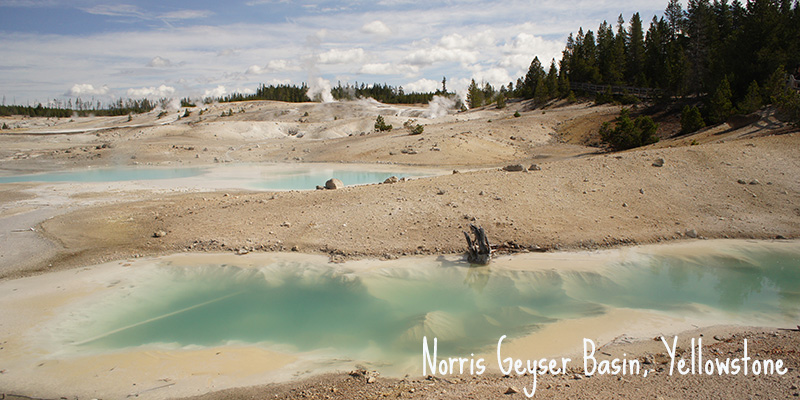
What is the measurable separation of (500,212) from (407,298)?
491 cm

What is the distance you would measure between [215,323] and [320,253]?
3.49 meters

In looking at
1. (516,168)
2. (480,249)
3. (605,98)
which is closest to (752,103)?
(516,168)

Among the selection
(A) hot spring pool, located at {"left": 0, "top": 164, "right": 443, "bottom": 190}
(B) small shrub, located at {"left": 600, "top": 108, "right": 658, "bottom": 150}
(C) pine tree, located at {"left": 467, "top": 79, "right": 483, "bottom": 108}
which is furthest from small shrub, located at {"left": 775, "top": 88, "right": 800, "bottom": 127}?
(C) pine tree, located at {"left": 467, "top": 79, "right": 483, "bottom": 108}

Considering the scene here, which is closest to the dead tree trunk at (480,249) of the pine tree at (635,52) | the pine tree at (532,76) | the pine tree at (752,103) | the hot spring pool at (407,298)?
→ the hot spring pool at (407,298)

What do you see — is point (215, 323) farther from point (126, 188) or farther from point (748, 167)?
point (748, 167)

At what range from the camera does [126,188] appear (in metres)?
20.1

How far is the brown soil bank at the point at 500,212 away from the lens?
Result: 1152 cm

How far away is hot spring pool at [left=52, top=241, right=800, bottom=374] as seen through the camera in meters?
7.36

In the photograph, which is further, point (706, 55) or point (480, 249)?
point (706, 55)

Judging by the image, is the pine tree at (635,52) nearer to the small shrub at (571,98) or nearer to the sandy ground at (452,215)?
the small shrub at (571,98)

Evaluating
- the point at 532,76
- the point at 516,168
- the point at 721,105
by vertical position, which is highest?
the point at 532,76

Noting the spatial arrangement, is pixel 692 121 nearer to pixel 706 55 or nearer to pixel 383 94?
pixel 706 55

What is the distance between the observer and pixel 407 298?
880cm

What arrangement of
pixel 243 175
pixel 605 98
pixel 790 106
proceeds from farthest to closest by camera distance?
pixel 605 98 < pixel 243 175 < pixel 790 106
